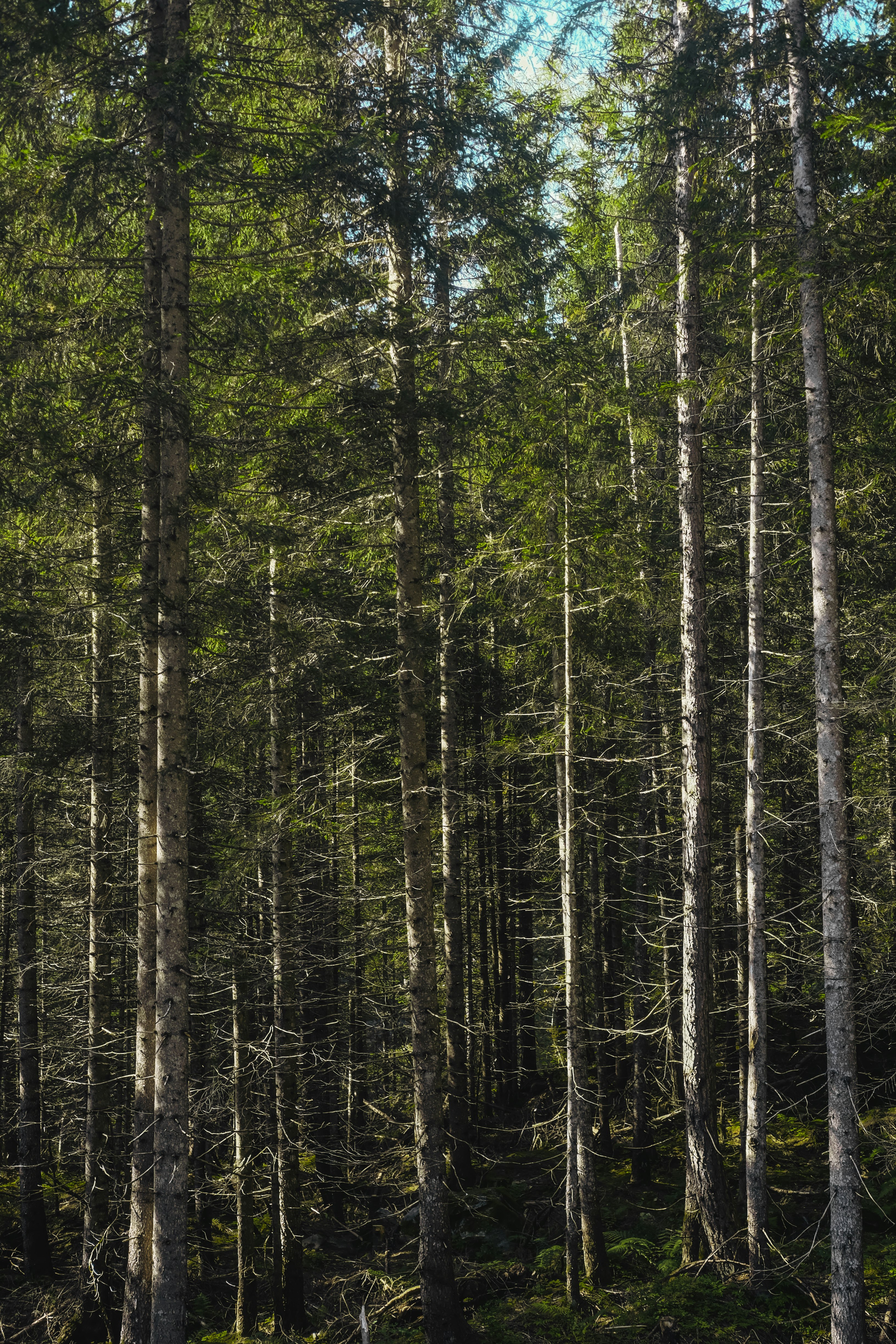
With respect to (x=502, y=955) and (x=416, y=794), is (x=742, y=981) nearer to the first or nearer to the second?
(x=502, y=955)

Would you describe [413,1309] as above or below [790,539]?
below

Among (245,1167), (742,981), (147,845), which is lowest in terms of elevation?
(245,1167)

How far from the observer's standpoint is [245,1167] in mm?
11516

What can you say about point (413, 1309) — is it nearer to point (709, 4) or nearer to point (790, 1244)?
point (790, 1244)

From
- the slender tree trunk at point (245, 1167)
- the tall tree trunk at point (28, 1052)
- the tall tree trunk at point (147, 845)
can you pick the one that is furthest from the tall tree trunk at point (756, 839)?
the tall tree trunk at point (28, 1052)

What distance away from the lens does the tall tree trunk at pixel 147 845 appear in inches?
325

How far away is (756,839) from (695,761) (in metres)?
1.27

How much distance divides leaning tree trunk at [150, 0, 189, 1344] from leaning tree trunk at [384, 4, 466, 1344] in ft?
6.34

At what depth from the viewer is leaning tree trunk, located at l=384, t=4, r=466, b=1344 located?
356 inches

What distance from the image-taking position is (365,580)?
11.9 metres

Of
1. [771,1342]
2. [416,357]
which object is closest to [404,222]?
[416,357]

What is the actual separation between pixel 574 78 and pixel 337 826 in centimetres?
971

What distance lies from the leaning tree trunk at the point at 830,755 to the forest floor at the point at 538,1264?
620 millimetres

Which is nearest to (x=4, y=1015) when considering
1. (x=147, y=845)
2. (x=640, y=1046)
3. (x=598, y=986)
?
(x=598, y=986)
